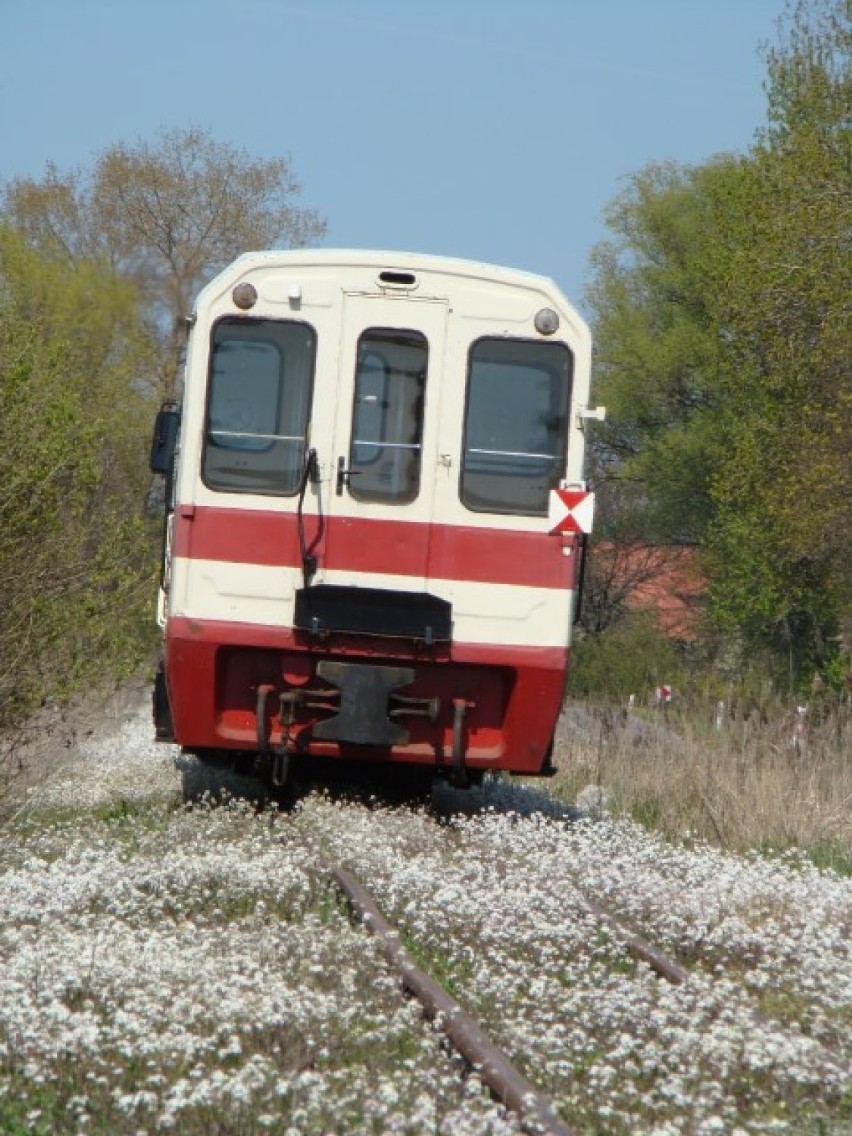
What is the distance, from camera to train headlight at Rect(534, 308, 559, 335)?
11.0m

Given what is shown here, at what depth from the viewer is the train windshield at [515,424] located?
11.0 metres

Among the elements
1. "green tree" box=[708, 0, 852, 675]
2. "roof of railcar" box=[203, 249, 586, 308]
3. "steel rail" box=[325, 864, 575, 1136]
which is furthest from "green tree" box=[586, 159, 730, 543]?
"steel rail" box=[325, 864, 575, 1136]

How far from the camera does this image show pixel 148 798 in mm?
13219

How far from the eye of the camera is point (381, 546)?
35.6ft

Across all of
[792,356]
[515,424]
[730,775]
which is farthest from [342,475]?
[792,356]

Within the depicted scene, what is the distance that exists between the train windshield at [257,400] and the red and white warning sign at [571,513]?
1546 millimetres

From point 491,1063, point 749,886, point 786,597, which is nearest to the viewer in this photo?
point 491,1063

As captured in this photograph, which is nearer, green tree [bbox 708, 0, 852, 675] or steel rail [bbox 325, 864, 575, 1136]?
steel rail [bbox 325, 864, 575, 1136]

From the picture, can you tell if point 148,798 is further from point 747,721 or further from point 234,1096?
point 234,1096

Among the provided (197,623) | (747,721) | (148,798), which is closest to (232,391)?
(197,623)

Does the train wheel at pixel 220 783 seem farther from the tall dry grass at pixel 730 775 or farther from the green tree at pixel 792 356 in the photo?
the green tree at pixel 792 356

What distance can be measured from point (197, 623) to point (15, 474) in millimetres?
2828

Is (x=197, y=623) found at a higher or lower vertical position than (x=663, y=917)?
higher

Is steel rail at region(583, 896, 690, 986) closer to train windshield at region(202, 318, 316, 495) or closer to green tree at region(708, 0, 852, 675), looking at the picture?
train windshield at region(202, 318, 316, 495)
